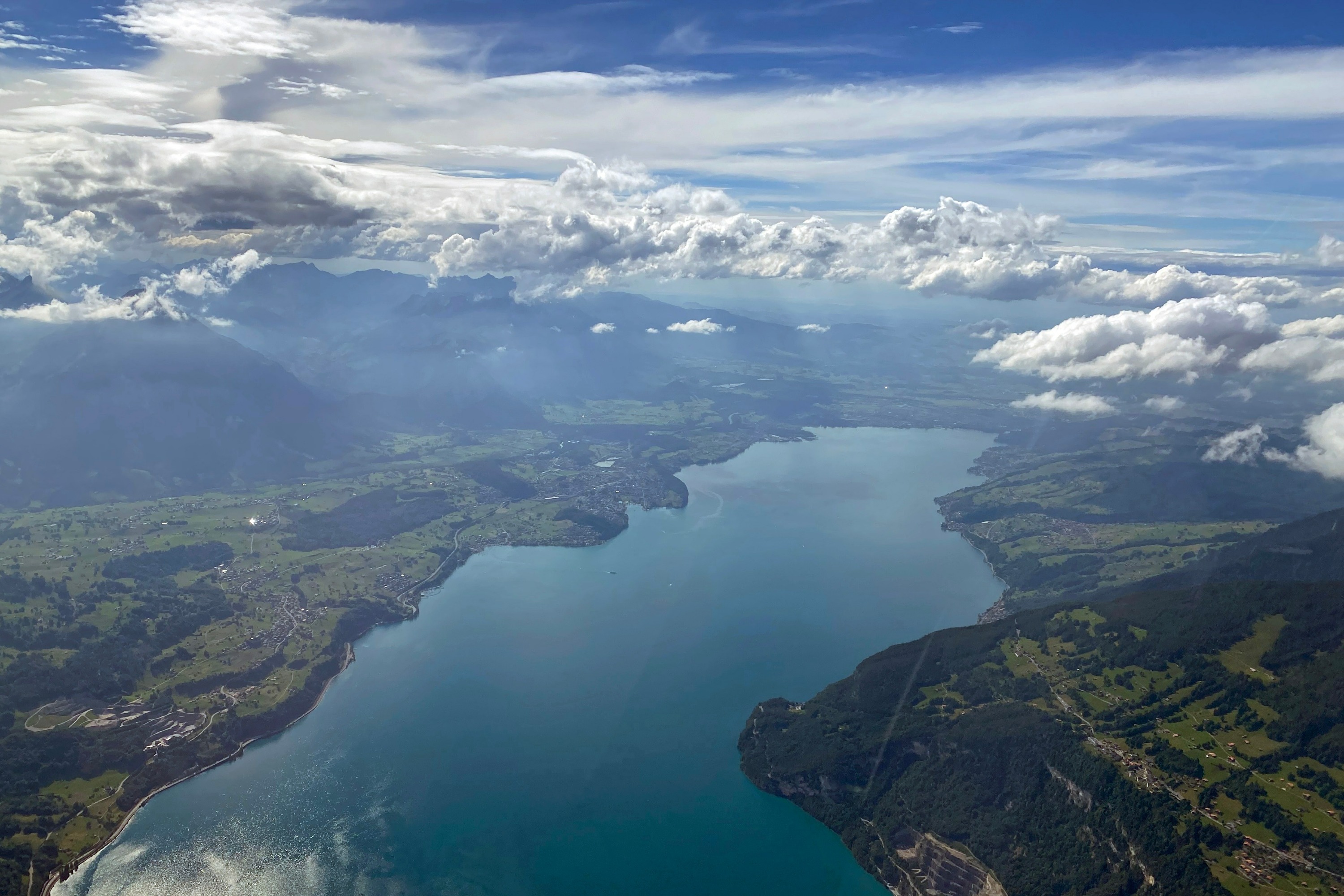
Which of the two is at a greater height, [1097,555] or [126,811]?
[1097,555]

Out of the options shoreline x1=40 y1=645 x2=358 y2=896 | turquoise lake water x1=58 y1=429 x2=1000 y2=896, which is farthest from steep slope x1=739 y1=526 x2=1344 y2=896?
shoreline x1=40 y1=645 x2=358 y2=896

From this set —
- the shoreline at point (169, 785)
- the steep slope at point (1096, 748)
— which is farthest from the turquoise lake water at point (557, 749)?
the steep slope at point (1096, 748)

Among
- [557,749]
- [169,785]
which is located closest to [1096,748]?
[557,749]

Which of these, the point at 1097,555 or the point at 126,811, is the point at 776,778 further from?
the point at 1097,555

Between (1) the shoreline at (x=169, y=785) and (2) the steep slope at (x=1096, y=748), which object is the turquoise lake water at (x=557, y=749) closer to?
(1) the shoreline at (x=169, y=785)

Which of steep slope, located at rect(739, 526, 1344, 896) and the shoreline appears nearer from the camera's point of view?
steep slope, located at rect(739, 526, 1344, 896)

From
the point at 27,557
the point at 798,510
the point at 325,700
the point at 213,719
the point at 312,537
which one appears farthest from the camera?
the point at 798,510

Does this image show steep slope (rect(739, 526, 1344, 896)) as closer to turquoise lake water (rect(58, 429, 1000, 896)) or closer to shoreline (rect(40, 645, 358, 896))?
turquoise lake water (rect(58, 429, 1000, 896))

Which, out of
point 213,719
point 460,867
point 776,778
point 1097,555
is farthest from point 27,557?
point 1097,555

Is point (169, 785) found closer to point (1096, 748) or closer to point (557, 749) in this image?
point (557, 749)
